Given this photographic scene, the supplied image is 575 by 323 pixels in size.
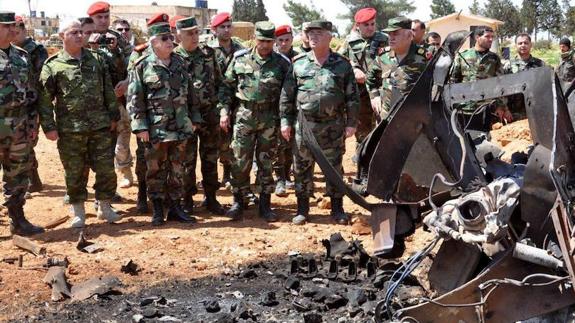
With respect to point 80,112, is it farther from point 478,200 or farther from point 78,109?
point 478,200

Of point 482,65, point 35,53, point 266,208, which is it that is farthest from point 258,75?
point 482,65

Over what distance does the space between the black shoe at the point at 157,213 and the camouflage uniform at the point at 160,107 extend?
0.90 feet

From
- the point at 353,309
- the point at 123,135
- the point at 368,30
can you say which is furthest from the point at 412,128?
the point at 123,135

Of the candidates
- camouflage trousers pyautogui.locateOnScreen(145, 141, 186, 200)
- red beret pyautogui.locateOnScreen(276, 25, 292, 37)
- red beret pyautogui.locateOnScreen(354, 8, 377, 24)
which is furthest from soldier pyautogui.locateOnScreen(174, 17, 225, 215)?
red beret pyautogui.locateOnScreen(354, 8, 377, 24)

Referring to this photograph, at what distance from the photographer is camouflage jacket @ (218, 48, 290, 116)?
870 cm

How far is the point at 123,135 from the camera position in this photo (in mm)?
10867

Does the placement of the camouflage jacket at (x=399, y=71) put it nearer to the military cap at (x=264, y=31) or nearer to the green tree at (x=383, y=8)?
the military cap at (x=264, y=31)

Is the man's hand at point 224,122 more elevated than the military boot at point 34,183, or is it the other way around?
the man's hand at point 224,122

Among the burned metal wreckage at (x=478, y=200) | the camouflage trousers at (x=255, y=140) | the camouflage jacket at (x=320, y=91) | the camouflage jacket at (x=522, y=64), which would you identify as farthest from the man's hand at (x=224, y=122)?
the camouflage jacket at (x=522, y=64)

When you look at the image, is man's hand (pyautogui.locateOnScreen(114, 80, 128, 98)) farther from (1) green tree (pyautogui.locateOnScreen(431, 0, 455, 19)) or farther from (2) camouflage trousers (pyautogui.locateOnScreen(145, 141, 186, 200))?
(1) green tree (pyautogui.locateOnScreen(431, 0, 455, 19))

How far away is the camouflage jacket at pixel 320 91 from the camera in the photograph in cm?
834

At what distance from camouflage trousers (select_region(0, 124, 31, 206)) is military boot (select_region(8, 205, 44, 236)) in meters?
0.12

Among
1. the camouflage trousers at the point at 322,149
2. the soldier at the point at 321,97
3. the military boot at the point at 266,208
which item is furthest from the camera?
the military boot at the point at 266,208

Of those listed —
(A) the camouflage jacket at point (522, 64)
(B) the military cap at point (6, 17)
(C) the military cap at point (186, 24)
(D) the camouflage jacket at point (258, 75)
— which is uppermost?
(B) the military cap at point (6, 17)
